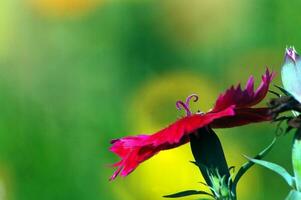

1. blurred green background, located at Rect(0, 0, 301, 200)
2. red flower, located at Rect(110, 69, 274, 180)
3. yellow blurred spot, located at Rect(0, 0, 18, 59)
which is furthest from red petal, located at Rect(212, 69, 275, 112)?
yellow blurred spot, located at Rect(0, 0, 18, 59)

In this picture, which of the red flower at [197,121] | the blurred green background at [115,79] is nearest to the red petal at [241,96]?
the red flower at [197,121]

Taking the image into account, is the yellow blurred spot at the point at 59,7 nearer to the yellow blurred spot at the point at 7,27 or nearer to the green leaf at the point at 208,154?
the yellow blurred spot at the point at 7,27

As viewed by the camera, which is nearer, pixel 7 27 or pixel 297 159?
pixel 297 159

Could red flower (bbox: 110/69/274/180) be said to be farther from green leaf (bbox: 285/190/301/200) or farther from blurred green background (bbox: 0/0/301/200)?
blurred green background (bbox: 0/0/301/200)

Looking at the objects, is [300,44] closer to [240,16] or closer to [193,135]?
[240,16]

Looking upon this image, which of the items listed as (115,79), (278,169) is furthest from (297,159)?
(115,79)

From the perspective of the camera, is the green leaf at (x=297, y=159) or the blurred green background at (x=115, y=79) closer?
the green leaf at (x=297, y=159)

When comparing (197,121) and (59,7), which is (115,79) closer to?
(59,7)

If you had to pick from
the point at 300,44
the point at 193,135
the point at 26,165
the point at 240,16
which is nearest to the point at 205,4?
the point at 240,16
